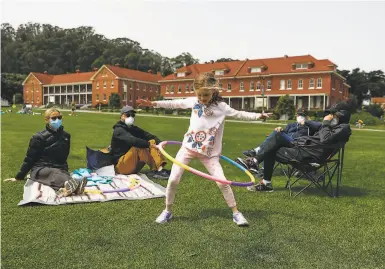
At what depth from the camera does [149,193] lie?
689 centimetres

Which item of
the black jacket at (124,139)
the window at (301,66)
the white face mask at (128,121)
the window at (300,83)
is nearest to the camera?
the black jacket at (124,139)

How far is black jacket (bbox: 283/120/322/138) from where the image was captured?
823 centimetres

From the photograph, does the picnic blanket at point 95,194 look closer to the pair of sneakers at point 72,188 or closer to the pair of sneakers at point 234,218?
the pair of sneakers at point 72,188

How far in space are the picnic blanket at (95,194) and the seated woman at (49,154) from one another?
181 mm

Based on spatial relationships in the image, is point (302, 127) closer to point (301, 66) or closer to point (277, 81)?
point (301, 66)

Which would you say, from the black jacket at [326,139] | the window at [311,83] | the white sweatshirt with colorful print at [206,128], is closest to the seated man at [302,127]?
the black jacket at [326,139]

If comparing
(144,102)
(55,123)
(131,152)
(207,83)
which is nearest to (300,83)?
(131,152)

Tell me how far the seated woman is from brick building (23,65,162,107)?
70.6m

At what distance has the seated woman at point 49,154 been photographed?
6984 mm

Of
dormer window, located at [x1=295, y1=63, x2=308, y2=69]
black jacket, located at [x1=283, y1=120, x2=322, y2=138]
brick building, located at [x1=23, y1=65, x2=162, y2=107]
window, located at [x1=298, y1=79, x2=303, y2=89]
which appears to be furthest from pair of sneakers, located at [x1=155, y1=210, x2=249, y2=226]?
brick building, located at [x1=23, y1=65, x2=162, y2=107]

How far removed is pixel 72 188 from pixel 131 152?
2141mm

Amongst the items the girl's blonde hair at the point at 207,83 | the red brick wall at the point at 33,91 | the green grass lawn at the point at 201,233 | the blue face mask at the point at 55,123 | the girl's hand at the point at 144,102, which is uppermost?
Result: the red brick wall at the point at 33,91

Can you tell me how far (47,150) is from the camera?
7.10 metres

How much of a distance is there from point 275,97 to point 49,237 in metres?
64.5
